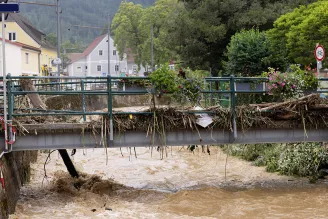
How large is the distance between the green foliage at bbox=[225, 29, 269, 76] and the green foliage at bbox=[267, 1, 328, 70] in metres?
0.67

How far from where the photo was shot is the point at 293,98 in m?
13.4

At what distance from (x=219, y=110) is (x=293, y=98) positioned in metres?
1.96

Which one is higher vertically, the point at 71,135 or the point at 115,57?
the point at 115,57

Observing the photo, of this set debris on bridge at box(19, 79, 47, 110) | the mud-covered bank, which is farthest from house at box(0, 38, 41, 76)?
debris on bridge at box(19, 79, 47, 110)

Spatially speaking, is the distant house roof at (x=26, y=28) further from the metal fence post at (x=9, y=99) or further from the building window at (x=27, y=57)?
the metal fence post at (x=9, y=99)

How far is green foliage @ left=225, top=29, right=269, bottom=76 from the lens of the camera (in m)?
31.1

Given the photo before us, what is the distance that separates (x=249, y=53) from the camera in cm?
3144

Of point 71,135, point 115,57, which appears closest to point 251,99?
point 71,135

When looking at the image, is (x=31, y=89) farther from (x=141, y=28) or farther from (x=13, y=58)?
(x=141, y=28)

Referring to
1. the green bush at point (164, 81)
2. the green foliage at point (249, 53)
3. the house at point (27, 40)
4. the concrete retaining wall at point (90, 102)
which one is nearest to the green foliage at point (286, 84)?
the green bush at point (164, 81)

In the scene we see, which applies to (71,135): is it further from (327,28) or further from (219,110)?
(327,28)

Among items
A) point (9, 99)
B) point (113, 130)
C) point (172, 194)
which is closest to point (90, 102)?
point (172, 194)

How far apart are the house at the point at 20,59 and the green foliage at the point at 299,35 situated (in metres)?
24.9

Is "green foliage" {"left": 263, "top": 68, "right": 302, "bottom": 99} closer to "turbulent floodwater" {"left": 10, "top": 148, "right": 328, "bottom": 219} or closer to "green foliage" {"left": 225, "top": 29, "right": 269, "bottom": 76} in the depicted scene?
"turbulent floodwater" {"left": 10, "top": 148, "right": 328, "bottom": 219}
